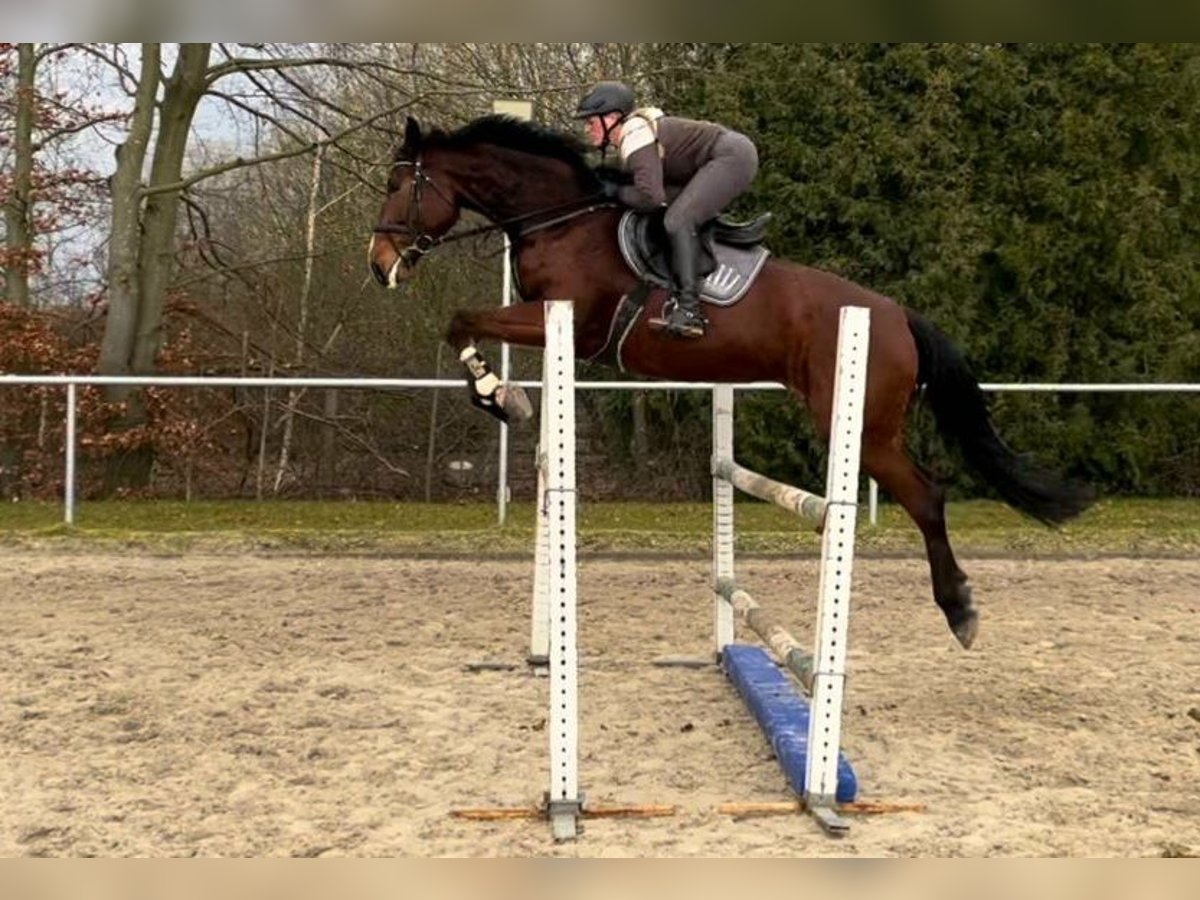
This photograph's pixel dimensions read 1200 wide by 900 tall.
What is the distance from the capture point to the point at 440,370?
38.9ft

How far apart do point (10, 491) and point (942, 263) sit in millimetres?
8681

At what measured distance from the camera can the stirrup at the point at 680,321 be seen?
3.67 m

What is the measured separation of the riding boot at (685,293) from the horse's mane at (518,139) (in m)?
0.59

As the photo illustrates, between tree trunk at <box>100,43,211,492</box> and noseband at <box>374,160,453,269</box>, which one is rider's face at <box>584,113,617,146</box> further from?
tree trunk at <box>100,43,211,492</box>

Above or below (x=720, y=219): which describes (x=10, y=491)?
below

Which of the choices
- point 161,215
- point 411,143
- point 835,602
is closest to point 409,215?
point 411,143

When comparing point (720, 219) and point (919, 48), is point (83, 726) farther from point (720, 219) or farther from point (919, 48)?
point (919, 48)

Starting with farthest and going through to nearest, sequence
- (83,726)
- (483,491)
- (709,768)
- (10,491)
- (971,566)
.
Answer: (483,491), (10,491), (971,566), (83,726), (709,768)

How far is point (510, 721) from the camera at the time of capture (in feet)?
13.2

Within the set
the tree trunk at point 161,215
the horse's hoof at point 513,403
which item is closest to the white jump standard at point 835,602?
the horse's hoof at point 513,403

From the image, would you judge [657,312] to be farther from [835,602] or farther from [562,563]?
[835,602]

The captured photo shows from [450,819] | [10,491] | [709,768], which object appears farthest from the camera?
[10,491]

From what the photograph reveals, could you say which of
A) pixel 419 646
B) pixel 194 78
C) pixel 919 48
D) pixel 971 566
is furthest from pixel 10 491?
Answer: pixel 919 48

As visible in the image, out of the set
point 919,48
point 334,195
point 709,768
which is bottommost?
point 709,768
